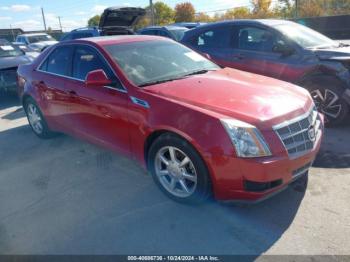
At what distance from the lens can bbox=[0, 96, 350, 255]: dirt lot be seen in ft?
9.39

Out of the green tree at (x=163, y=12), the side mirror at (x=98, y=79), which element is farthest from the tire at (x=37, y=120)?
the green tree at (x=163, y=12)

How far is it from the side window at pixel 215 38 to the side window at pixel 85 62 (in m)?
3.12

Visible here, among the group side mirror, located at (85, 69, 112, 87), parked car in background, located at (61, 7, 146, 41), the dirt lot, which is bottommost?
the dirt lot

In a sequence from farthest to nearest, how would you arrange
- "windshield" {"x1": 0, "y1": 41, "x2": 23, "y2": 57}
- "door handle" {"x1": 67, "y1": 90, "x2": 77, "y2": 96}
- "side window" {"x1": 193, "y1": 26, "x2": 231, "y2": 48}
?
1. "windshield" {"x1": 0, "y1": 41, "x2": 23, "y2": 57}
2. "side window" {"x1": 193, "y1": 26, "x2": 231, "y2": 48}
3. "door handle" {"x1": 67, "y1": 90, "x2": 77, "y2": 96}

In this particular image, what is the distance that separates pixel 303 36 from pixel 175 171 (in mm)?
3936

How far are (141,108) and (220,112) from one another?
873 millimetres

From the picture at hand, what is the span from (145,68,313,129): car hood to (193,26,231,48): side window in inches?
110

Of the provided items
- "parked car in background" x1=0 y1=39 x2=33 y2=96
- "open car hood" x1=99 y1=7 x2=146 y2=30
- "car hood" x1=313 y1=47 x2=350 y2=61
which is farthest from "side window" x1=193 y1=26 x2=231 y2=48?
"parked car in background" x1=0 y1=39 x2=33 y2=96

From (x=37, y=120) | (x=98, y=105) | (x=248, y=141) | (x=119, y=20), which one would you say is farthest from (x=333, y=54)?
(x=119, y=20)

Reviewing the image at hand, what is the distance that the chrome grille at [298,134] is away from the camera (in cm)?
297

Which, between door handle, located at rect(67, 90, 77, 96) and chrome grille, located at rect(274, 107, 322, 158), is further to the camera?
door handle, located at rect(67, 90, 77, 96)

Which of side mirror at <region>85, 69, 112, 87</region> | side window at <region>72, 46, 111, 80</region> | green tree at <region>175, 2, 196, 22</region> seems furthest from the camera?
green tree at <region>175, 2, 196, 22</region>

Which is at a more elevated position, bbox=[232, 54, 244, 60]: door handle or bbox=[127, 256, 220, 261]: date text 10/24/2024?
bbox=[232, 54, 244, 60]: door handle

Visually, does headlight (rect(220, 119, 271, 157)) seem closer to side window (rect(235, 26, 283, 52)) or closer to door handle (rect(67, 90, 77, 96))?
door handle (rect(67, 90, 77, 96))
